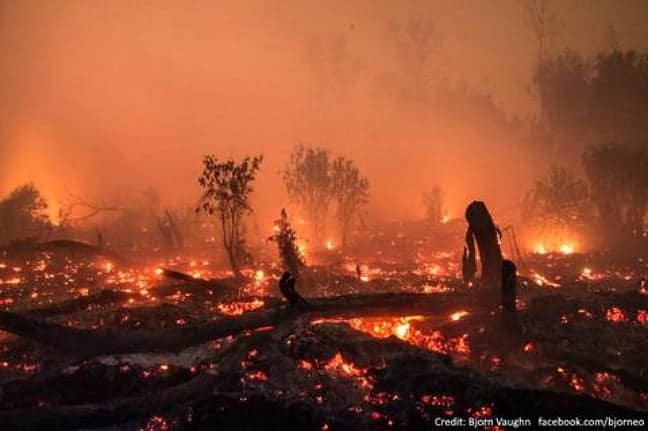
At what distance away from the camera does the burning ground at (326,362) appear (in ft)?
32.3

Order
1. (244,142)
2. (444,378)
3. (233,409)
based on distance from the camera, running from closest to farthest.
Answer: (233,409) < (444,378) < (244,142)

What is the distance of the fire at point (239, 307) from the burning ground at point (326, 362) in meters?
0.06

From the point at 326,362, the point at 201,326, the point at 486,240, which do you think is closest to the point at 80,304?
the point at 201,326

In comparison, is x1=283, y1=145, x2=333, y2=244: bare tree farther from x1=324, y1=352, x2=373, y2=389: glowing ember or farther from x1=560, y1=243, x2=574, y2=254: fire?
x1=324, y1=352, x2=373, y2=389: glowing ember

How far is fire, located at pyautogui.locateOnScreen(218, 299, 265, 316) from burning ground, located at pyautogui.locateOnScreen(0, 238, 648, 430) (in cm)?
6

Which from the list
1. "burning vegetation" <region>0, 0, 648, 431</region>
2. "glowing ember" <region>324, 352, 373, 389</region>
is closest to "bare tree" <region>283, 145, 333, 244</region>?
"burning vegetation" <region>0, 0, 648, 431</region>

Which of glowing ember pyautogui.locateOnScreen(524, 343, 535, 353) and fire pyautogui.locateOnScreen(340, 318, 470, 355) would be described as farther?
fire pyautogui.locateOnScreen(340, 318, 470, 355)

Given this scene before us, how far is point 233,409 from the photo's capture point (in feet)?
33.6

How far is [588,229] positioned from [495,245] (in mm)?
34012

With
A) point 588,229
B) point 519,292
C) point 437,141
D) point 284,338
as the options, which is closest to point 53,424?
point 284,338

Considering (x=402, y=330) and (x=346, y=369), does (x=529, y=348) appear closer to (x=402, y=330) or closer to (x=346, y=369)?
(x=402, y=330)

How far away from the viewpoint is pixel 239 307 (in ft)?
57.7

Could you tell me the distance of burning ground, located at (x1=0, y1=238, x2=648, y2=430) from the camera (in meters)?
9.84

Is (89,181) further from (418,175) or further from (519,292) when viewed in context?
(519,292)
